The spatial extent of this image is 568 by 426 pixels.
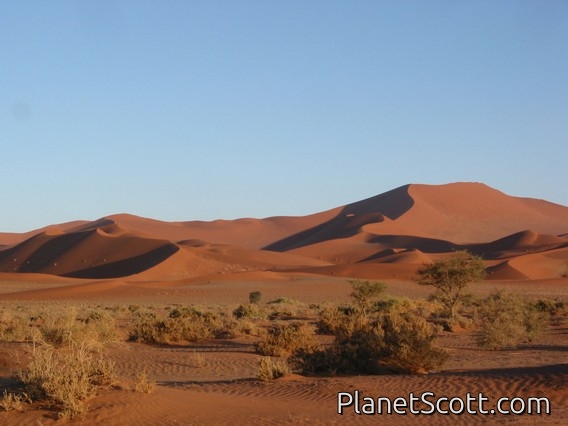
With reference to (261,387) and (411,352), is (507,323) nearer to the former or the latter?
(411,352)

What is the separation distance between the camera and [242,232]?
168000 mm

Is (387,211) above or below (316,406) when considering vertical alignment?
above

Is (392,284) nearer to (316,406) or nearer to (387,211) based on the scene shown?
(316,406)

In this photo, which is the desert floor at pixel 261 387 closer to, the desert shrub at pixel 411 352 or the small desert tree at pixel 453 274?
the desert shrub at pixel 411 352

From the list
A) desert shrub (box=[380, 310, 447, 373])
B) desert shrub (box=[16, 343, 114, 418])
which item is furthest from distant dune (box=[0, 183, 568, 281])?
desert shrub (box=[16, 343, 114, 418])

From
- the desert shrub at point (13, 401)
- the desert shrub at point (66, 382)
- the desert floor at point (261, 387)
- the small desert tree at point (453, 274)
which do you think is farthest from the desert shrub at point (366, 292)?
the desert shrub at point (13, 401)

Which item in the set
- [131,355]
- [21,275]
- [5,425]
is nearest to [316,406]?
[5,425]

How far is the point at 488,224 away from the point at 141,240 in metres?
76.8

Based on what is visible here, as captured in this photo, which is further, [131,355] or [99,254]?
[99,254]

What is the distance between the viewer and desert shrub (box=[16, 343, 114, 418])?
8859 millimetres

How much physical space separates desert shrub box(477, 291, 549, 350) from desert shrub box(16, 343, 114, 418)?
12506 mm

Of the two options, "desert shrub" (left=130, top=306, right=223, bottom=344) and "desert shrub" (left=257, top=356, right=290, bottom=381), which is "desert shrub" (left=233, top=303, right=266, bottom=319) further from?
"desert shrub" (left=257, top=356, right=290, bottom=381)

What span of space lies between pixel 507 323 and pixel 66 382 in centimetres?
1417

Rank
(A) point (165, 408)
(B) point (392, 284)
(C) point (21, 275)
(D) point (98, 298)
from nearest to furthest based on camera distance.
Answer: (A) point (165, 408) < (D) point (98, 298) < (B) point (392, 284) < (C) point (21, 275)
